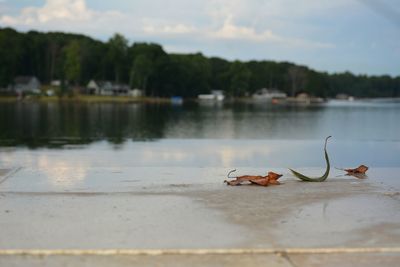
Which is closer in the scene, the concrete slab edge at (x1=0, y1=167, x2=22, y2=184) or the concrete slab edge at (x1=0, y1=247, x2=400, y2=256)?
the concrete slab edge at (x1=0, y1=247, x2=400, y2=256)

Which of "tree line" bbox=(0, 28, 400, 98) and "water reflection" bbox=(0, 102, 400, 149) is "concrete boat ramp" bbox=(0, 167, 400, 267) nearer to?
"water reflection" bbox=(0, 102, 400, 149)

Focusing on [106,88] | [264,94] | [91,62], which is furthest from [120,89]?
[264,94]

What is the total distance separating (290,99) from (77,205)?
19437 centimetres

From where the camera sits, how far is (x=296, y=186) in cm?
961

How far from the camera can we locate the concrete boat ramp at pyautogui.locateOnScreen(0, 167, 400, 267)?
206 inches

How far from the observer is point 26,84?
13375cm

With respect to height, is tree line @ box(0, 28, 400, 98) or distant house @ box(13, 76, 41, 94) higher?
tree line @ box(0, 28, 400, 98)

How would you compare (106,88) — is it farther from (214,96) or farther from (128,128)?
(128,128)

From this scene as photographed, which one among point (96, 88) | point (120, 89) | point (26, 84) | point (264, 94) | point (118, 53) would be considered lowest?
point (264, 94)

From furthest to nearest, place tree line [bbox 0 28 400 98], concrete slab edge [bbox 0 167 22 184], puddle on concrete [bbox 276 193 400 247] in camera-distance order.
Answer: tree line [bbox 0 28 400 98]
concrete slab edge [bbox 0 167 22 184]
puddle on concrete [bbox 276 193 400 247]

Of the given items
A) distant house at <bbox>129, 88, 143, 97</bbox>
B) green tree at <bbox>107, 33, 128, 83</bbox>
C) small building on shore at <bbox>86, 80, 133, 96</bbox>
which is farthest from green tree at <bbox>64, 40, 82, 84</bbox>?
distant house at <bbox>129, 88, 143, 97</bbox>

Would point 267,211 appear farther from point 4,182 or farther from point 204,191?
point 4,182

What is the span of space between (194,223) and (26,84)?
134 meters

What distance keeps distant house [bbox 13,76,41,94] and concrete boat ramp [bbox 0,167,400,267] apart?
126 metres
